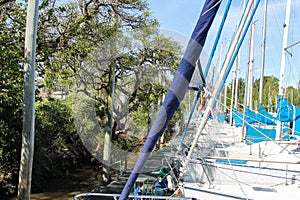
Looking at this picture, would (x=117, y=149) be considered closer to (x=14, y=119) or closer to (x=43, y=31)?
(x=14, y=119)

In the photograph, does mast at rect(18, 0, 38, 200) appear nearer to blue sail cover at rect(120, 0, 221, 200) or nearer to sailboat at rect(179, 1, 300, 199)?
sailboat at rect(179, 1, 300, 199)

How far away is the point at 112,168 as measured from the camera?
1038 centimetres

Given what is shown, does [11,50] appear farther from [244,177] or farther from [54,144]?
[54,144]

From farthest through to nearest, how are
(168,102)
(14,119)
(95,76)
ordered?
(95,76) → (14,119) → (168,102)

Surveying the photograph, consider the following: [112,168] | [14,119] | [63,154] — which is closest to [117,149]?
[112,168]

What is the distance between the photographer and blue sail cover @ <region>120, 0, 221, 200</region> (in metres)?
1.62

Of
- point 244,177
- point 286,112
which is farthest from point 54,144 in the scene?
point 286,112

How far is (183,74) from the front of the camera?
162 centimetres

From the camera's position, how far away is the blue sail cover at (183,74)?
162 centimetres

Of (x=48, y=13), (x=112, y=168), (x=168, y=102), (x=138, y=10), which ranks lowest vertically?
(x=112, y=168)

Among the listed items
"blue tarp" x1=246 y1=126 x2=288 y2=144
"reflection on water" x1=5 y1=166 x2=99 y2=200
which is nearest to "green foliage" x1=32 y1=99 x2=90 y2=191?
"reflection on water" x1=5 y1=166 x2=99 y2=200

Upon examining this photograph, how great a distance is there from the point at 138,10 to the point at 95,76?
7.56ft

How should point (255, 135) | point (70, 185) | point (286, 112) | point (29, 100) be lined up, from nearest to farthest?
point (29, 100)
point (286, 112)
point (255, 135)
point (70, 185)

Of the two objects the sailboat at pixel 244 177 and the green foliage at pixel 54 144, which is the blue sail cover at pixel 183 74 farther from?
the green foliage at pixel 54 144
